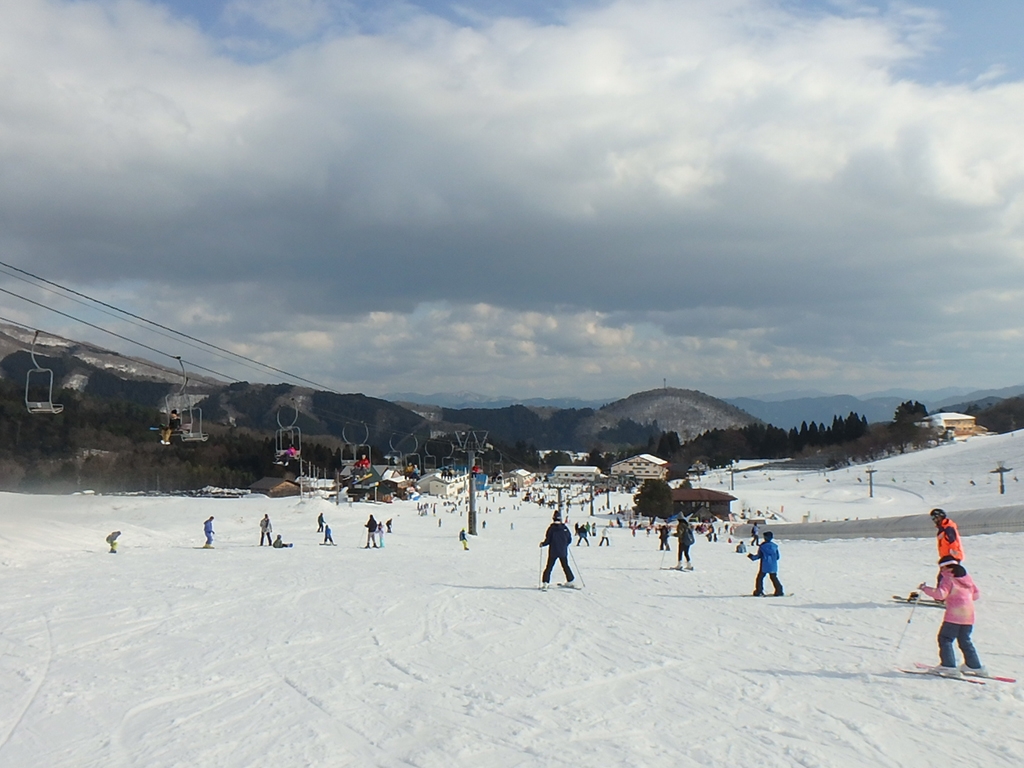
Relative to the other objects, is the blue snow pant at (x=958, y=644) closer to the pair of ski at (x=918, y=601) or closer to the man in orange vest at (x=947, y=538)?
the man in orange vest at (x=947, y=538)

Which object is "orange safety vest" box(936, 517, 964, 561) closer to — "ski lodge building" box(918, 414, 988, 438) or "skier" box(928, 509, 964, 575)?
"skier" box(928, 509, 964, 575)

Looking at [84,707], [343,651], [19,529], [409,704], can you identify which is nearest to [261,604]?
[343,651]

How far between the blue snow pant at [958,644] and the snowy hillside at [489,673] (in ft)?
0.83

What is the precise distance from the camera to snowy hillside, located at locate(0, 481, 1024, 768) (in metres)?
5.75

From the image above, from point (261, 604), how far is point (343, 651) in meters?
4.31

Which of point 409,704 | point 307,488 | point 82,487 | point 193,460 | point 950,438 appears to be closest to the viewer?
point 409,704

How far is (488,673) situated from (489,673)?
1cm

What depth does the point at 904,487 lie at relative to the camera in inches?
3118

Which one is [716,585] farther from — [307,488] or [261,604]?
[307,488]

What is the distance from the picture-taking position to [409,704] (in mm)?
6902

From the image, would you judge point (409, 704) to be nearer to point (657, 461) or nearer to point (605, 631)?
point (605, 631)

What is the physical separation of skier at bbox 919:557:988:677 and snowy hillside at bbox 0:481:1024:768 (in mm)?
255

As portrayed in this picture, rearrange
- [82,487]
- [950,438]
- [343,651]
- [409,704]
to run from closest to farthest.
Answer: [409,704] → [343,651] → [82,487] → [950,438]

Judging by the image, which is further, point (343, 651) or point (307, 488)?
point (307, 488)
